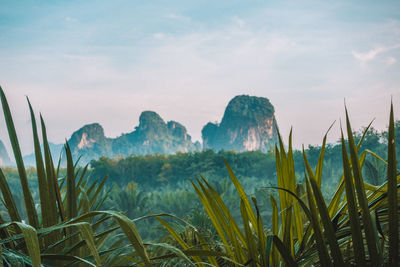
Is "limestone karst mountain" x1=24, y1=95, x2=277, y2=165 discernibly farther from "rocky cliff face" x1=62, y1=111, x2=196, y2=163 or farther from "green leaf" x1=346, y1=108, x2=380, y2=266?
"green leaf" x1=346, y1=108, x2=380, y2=266

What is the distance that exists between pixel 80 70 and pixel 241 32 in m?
30.2

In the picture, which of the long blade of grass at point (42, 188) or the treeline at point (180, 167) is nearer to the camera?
the long blade of grass at point (42, 188)

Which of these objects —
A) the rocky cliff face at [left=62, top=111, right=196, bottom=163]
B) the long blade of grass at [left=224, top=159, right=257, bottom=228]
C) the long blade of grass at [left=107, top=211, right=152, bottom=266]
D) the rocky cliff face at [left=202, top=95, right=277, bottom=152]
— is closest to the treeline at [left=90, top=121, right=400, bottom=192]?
the long blade of grass at [left=224, top=159, right=257, bottom=228]

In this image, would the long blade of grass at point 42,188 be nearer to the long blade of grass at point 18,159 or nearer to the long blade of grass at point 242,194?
the long blade of grass at point 18,159

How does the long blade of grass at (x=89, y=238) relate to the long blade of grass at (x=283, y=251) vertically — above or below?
above

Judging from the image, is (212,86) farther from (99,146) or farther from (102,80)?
(99,146)

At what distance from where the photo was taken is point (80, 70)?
71.8 m

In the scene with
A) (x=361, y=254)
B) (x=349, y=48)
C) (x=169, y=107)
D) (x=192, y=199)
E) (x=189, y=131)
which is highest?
(x=349, y=48)

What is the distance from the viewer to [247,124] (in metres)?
54.3

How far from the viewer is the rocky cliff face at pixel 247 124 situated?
5288 cm

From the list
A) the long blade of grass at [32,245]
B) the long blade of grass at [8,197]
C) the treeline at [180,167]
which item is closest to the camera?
the long blade of grass at [32,245]

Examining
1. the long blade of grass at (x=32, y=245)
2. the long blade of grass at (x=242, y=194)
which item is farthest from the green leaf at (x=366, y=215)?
the long blade of grass at (x=32, y=245)

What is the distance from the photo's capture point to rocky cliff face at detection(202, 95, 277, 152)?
52875 mm

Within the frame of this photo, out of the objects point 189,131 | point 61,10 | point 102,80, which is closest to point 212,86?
point 189,131
